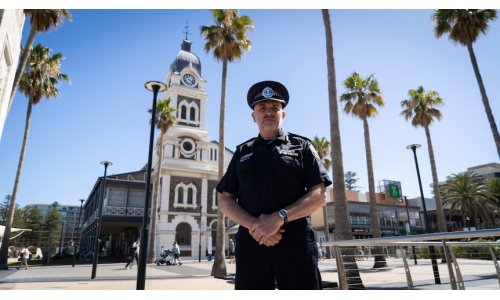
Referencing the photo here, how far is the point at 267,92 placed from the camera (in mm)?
2443

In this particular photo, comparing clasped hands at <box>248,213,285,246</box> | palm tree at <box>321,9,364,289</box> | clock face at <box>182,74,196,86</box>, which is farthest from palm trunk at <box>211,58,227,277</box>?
clock face at <box>182,74,196,86</box>

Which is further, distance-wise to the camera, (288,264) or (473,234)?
(473,234)

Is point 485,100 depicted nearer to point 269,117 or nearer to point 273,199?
point 269,117

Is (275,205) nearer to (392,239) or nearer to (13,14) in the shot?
(392,239)

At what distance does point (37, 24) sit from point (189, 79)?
2513 cm

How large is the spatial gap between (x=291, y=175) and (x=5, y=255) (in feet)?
78.6

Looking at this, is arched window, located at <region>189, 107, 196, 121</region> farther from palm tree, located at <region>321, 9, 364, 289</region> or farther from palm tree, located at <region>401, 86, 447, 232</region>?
palm tree, located at <region>321, 9, 364, 289</region>

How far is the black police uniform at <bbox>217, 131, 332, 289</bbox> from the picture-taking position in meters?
1.98

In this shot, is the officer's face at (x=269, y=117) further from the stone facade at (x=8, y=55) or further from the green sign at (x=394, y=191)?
the green sign at (x=394, y=191)

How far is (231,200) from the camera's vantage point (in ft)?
7.66

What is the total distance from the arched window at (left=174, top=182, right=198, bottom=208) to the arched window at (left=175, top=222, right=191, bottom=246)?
6.79ft

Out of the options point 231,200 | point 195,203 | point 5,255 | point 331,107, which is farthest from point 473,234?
point 195,203

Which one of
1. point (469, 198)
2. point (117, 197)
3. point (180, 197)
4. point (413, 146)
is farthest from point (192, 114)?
point (469, 198)

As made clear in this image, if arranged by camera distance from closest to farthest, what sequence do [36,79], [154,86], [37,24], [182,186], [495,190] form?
1. [154,86]
2. [37,24]
3. [36,79]
4. [182,186]
5. [495,190]
